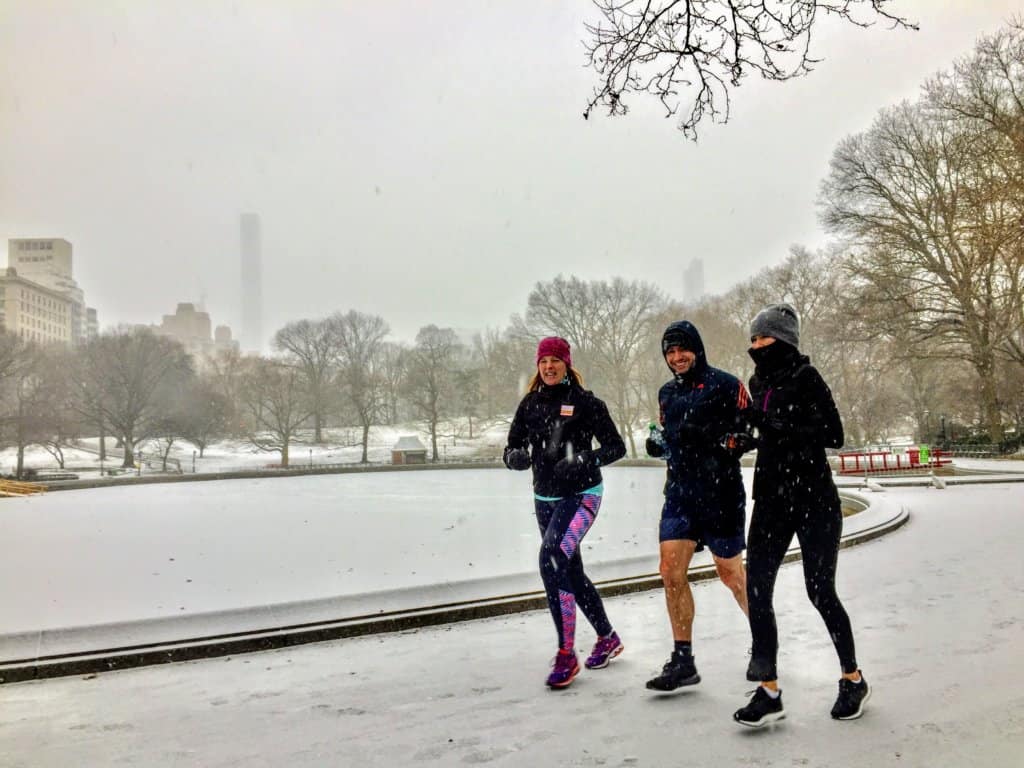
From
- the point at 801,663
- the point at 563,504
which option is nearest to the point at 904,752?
the point at 801,663

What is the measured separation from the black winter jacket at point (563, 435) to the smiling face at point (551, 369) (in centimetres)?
6

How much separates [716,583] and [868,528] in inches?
150

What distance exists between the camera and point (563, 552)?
3812 millimetres

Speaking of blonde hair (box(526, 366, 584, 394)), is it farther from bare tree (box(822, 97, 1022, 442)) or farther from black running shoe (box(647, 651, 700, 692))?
bare tree (box(822, 97, 1022, 442))

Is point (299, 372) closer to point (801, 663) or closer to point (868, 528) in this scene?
point (868, 528)

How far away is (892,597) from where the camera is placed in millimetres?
5562

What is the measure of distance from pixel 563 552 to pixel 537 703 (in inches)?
29.0

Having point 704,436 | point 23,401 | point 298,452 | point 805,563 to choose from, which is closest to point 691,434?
point 704,436

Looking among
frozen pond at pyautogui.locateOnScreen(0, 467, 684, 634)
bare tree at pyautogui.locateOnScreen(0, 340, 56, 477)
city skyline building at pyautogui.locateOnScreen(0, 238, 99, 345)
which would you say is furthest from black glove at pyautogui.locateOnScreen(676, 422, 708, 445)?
city skyline building at pyautogui.locateOnScreen(0, 238, 99, 345)

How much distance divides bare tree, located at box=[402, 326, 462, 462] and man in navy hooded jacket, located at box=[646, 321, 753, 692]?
4020 cm

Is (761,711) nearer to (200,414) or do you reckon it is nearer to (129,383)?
(129,383)

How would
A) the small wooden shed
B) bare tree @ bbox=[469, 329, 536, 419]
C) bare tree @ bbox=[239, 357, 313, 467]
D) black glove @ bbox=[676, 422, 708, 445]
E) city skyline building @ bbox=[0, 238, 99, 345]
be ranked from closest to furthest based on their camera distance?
black glove @ bbox=[676, 422, 708, 445] → the small wooden shed → bare tree @ bbox=[239, 357, 313, 467] → bare tree @ bbox=[469, 329, 536, 419] → city skyline building @ bbox=[0, 238, 99, 345]

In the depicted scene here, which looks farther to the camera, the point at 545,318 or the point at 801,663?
the point at 545,318

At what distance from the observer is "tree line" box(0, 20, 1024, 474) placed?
27.8m
